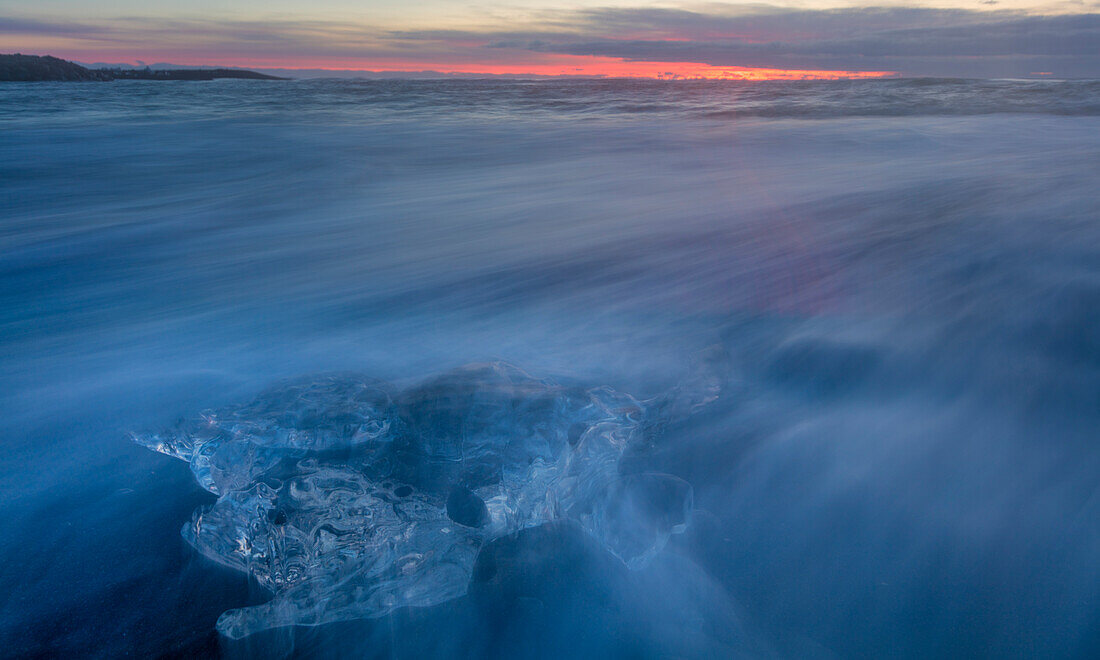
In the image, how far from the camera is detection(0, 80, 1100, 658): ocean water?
1405mm

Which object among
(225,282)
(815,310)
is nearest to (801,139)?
(815,310)

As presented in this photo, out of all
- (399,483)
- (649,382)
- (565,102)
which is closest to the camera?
(399,483)

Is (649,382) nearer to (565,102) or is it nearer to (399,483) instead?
(399,483)

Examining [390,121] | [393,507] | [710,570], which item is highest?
[390,121]

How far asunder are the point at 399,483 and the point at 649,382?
0.94 m

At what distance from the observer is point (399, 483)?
1656 mm

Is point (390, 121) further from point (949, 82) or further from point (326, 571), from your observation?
point (949, 82)

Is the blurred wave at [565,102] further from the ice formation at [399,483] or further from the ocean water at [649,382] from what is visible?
the ice formation at [399,483]

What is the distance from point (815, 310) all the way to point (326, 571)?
2.19 metres

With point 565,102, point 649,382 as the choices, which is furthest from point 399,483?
point 565,102

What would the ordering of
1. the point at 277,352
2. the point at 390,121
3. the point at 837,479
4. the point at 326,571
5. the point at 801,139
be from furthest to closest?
the point at 390,121 < the point at 801,139 < the point at 277,352 < the point at 837,479 < the point at 326,571

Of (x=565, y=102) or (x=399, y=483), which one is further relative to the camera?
(x=565, y=102)

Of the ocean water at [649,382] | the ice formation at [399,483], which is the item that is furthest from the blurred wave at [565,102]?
the ice formation at [399,483]

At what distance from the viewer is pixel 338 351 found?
2561 mm
